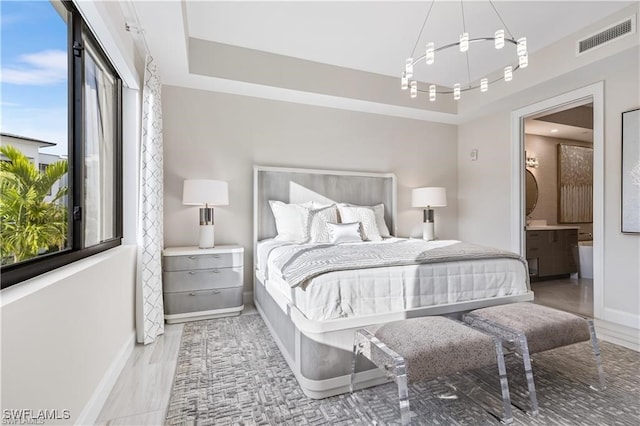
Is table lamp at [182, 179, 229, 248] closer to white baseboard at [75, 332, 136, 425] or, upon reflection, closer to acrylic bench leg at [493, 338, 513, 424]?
white baseboard at [75, 332, 136, 425]

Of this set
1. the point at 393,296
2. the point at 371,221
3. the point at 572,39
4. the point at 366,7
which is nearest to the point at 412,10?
the point at 366,7

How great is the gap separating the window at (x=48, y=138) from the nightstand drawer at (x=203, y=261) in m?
0.77

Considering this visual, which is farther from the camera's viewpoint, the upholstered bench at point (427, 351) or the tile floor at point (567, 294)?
the tile floor at point (567, 294)

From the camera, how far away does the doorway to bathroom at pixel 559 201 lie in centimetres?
479

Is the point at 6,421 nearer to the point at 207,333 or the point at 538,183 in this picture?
the point at 207,333

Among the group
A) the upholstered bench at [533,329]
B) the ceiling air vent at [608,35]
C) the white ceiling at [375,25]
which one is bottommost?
the upholstered bench at [533,329]

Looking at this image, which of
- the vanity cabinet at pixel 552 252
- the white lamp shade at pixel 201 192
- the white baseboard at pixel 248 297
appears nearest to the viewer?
the white lamp shade at pixel 201 192

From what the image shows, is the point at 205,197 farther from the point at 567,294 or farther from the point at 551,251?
the point at 551,251

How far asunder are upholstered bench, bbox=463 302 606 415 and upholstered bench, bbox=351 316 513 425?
15 cm

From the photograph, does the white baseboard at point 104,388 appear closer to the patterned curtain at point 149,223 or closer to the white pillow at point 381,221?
the patterned curtain at point 149,223

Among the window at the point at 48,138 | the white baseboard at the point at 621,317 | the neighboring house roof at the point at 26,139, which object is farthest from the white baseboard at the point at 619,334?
the neighboring house roof at the point at 26,139

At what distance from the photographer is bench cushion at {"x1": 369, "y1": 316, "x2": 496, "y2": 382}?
1507 millimetres

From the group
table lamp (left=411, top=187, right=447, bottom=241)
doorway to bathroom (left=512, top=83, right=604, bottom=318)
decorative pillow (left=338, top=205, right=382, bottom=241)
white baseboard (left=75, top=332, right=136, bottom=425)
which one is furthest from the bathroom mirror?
white baseboard (left=75, top=332, right=136, bottom=425)

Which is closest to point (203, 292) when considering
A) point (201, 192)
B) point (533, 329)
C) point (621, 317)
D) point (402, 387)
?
point (201, 192)
